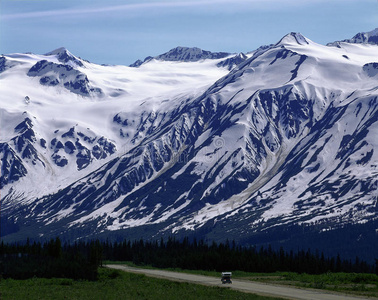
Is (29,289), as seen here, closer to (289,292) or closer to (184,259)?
(289,292)

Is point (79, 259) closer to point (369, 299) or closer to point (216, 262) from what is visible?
point (216, 262)

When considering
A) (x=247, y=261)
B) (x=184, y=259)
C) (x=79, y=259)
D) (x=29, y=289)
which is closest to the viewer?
(x=29, y=289)

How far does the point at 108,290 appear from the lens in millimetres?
95188

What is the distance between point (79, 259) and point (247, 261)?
164 ft

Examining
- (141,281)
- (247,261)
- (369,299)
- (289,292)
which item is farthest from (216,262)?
(369,299)

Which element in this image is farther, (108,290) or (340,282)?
(340,282)

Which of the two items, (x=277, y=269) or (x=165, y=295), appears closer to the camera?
(x=165, y=295)

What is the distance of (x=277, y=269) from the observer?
173000mm

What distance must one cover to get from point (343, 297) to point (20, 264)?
175 feet

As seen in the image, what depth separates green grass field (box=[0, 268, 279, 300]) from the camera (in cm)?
8731

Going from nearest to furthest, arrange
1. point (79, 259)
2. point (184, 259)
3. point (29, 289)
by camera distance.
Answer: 1. point (29, 289)
2. point (79, 259)
3. point (184, 259)

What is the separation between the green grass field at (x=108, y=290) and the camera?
8731 centimetres

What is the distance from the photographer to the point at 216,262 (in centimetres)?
16900

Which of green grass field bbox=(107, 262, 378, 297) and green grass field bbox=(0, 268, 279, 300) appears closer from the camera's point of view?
green grass field bbox=(0, 268, 279, 300)
